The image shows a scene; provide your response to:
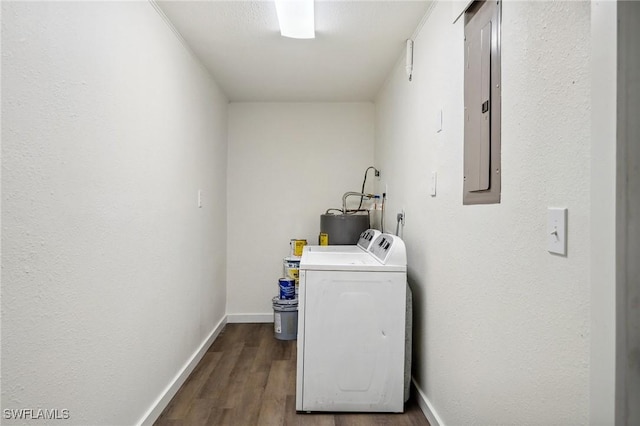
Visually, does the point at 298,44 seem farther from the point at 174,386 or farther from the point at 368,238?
the point at 174,386

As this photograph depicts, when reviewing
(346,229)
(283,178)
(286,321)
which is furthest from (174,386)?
(283,178)

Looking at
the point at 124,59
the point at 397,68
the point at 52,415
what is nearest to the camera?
the point at 52,415

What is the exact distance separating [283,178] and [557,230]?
10.4 ft

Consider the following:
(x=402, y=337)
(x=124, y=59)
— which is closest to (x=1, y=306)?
(x=124, y=59)

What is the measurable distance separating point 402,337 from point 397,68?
191 centimetres

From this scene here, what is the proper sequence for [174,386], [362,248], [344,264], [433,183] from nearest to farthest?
[433,183] → [344,264] → [174,386] → [362,248]

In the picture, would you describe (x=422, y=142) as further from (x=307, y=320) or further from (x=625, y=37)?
(x=625, y=37)

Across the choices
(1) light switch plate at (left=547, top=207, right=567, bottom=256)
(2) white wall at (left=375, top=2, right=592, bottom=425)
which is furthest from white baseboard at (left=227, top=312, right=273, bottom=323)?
(1) light switch plate at (left=547, top=207, right=567, bottom=256)

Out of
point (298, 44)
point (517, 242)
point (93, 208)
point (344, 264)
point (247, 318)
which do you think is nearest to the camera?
point (517, 242)

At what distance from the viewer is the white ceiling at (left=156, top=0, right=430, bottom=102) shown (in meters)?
2.09

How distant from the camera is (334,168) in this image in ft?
13.1

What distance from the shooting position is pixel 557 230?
987 mm

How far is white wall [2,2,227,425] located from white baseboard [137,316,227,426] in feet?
0.16

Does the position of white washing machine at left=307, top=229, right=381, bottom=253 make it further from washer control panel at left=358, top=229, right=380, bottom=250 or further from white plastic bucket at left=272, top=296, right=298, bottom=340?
white plastic bucket at left=272, top=296, right=298, bottom=340
